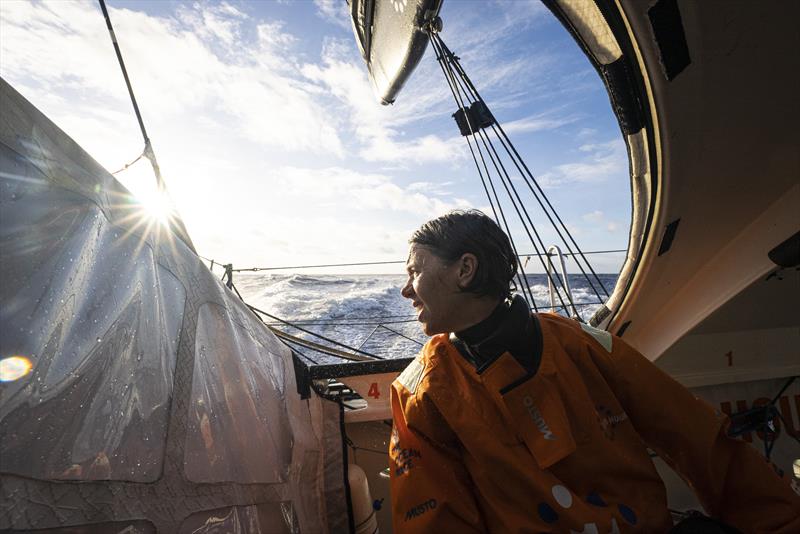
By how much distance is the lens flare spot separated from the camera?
405 millimetres

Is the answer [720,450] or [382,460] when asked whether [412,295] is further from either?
[382,460]

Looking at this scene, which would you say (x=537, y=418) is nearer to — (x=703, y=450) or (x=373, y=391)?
(x=703, y=450)

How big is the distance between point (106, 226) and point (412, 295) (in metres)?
0.91

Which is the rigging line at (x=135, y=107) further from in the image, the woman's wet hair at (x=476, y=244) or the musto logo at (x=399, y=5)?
the musto logo at (x=399, y=5)

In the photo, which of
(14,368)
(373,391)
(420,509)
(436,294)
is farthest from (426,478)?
(373,391)

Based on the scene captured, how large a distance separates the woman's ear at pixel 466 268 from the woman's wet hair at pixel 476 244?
1 centimetres

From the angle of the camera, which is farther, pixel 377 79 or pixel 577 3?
pixel 377 79

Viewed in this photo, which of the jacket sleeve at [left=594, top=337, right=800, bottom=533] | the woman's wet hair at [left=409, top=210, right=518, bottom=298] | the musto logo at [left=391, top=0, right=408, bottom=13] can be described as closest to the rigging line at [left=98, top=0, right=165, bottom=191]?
the woman's wet hair at [left=409, top=210, right=518, bottom=298]

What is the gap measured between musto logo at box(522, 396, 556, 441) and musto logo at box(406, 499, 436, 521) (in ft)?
1.08

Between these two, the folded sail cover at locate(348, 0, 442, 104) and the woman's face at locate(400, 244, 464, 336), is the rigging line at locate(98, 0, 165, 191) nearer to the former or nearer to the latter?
the woman's face at locate(400, 244, 464, 336)

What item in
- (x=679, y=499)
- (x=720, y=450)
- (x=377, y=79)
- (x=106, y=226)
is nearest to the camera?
(x=106, y=226)

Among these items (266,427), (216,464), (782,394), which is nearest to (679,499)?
(782,394)

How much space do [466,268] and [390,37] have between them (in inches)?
104

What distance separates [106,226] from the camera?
66 cm
